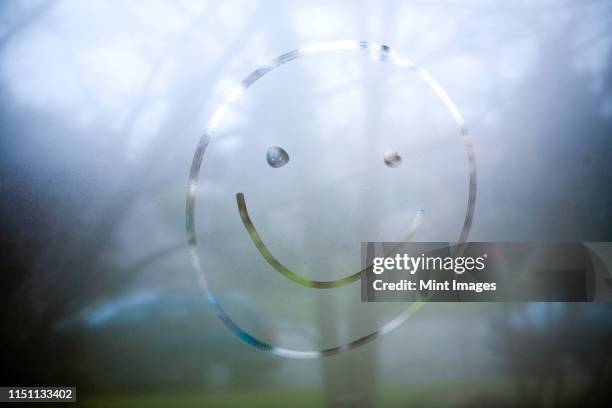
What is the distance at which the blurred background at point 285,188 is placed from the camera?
159cm

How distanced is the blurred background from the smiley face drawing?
0.02 meters

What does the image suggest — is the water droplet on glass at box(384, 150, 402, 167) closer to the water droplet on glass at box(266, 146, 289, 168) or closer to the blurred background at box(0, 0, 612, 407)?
the blurred background at box(0, 0, 612, 407)

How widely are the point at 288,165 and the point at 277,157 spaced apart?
37mm

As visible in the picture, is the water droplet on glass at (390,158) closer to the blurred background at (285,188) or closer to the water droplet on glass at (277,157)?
the blurred background at (285,188)

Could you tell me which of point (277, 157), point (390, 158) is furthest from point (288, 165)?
point (390, 158)

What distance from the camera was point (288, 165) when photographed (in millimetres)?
1617

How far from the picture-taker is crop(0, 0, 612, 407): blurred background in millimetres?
1593

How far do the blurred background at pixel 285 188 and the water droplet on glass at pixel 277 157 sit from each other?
2cm

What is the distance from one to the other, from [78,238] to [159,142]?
0.34m

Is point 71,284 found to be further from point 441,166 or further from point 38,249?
point 441,166

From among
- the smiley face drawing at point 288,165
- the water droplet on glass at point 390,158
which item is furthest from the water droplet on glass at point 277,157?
the water droplet on glass at point 390,158

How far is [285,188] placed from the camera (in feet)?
5.31

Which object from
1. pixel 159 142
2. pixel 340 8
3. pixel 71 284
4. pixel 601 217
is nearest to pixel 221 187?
pixel 159 142

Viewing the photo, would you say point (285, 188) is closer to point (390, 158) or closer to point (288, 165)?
point (288, 165)
